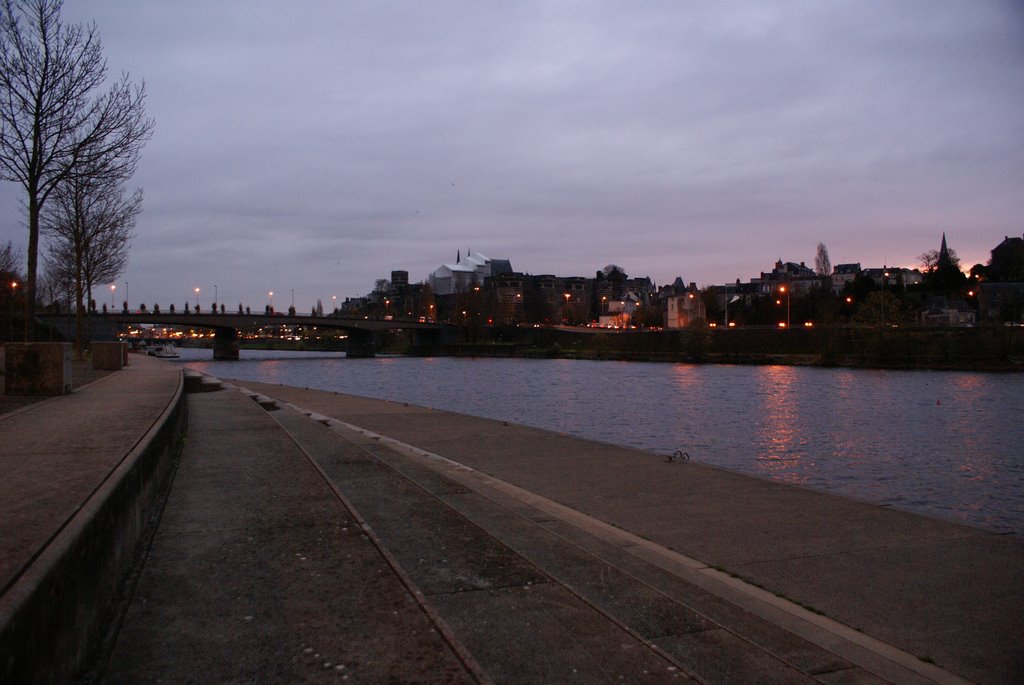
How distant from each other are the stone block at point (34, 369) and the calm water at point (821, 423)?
16.6 m

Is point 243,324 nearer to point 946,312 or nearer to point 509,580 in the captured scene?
point 509,580

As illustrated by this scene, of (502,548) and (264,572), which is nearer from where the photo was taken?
(264,572)

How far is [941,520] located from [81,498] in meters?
11.1

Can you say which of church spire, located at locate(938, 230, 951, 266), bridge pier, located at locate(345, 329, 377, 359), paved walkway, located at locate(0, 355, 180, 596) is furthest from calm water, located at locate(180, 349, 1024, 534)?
church spire, located at locate(938, 230, 951, 266)

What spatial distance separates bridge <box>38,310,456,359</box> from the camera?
98756mm

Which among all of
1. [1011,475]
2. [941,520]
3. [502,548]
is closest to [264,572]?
[502,548]

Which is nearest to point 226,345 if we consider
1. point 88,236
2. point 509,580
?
point 88,236

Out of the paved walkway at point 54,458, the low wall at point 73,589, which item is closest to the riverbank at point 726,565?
the low wall at point 73,589

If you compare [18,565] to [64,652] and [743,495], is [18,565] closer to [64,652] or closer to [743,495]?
[64,652]

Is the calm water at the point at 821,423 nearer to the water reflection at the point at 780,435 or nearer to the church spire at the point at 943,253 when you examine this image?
the water reflection at the point at 780,435

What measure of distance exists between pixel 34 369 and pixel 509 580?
1631 centimetres

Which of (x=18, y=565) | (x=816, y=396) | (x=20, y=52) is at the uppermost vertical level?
(x=20, y=52)

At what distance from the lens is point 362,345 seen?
132500 mm

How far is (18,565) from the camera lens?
199 inches
